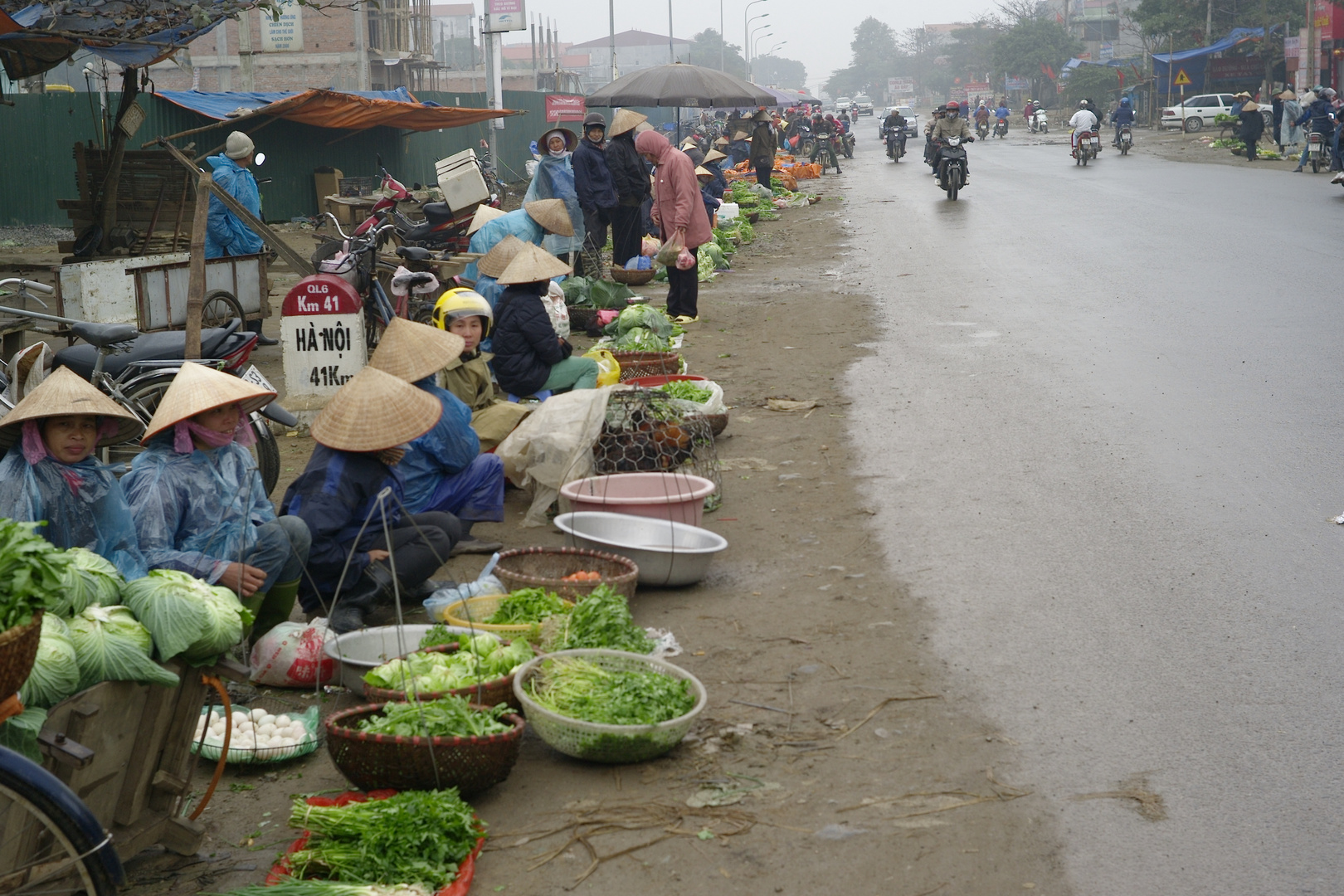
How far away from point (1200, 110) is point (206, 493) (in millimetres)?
49108

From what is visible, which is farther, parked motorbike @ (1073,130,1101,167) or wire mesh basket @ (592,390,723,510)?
parked motorbike @ (1073,130,1101,167)

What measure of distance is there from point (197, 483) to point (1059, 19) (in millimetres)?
102479

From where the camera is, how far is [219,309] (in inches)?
381

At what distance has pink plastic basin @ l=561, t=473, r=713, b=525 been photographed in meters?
5.68

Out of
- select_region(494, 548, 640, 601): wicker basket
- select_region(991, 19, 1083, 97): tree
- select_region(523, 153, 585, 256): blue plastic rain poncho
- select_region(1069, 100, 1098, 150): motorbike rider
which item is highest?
select_region(991, 19, 1083, 97): tree

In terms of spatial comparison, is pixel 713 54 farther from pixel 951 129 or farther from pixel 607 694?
pixel 607 694

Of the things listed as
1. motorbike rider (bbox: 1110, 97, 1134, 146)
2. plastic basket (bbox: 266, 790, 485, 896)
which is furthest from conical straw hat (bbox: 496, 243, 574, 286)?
motorbike rider (bbox: 1110, 97, 1134, 146)

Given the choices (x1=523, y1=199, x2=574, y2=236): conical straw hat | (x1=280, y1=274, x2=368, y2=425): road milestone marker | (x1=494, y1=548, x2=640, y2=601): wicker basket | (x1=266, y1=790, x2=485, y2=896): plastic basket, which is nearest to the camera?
(x1=266, y1=790, x2=485, y2=896): plastic basket

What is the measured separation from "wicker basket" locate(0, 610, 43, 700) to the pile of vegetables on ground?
140 cm

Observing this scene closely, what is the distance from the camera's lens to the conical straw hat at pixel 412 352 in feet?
17.9

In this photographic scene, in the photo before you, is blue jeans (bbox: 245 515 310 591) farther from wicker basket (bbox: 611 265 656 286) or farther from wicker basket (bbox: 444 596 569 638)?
wicker basket (bbox: 611 265 656 286)

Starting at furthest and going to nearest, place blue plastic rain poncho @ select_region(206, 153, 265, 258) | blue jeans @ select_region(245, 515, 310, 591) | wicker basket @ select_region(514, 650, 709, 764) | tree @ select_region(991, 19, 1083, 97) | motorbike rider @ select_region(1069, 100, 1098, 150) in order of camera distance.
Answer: tree @ select_region(991, 19, 1083, 97), motorbike rider @ select_region(1069, 100, 1098, 150), blue plastic rain poncho @ select_region(206, 153, 265, 258), blue jeans @ select_region(245, 515, 310, 591), wicker basket @ select_region(514, 650, 709, 764)

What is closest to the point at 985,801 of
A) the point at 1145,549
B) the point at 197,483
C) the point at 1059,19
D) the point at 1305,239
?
the point at 1145,549

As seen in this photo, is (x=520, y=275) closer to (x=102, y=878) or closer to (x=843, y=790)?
(x=843, y=790)
